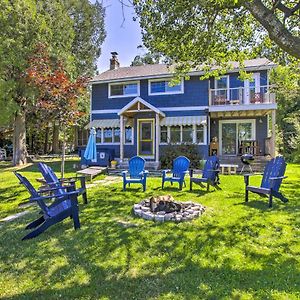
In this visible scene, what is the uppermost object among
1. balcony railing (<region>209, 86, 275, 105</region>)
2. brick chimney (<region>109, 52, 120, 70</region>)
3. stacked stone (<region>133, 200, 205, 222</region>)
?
brick chimney (<region>109, 52, 120, 70</region>)

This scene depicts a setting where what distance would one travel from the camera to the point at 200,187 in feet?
36.6

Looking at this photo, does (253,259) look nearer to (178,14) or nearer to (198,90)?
(178,14)

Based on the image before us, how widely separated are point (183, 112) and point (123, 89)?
16.3ft

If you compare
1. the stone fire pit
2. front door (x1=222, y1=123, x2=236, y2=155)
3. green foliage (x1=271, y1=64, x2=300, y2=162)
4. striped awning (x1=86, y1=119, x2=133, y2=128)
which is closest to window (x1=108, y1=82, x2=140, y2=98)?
striped awning (x1=86, y1=119, x2=133, y2=128)

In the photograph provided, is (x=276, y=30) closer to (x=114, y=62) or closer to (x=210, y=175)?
(x=210, y=175)

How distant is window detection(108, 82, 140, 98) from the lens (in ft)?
69.0

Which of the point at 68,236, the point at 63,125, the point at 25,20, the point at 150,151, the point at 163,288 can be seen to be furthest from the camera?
the point at 150,151

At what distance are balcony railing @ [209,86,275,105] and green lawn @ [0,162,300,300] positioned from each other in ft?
38.0

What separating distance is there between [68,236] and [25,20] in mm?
17583

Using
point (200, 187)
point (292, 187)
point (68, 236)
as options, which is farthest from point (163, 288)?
point (292, 187)

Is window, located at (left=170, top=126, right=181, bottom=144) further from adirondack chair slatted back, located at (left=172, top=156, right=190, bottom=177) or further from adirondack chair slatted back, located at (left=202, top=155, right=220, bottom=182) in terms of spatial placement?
adirondack chair slatted back, located at (left=202, top=155, right=220, bottom=182)

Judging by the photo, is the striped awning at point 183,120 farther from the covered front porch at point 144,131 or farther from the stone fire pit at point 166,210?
the stone fire pit at point 166,210

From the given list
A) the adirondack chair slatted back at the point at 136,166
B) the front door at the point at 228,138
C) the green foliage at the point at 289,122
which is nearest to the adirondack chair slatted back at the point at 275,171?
the adirondack chair slatted back at the point at 136,166

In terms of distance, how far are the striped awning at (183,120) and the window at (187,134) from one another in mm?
701
